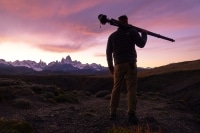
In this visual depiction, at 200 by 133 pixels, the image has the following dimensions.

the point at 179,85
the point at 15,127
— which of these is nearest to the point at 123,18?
the point at 15,127

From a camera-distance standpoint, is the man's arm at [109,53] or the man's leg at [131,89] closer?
the man's leg at [131,89]

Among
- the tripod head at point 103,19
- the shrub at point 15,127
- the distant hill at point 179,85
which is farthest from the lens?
the distant hill at point 179,85

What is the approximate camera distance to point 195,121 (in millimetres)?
16781

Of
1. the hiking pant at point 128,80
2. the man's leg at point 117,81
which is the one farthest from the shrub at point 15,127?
the hiking pant at point 128,80

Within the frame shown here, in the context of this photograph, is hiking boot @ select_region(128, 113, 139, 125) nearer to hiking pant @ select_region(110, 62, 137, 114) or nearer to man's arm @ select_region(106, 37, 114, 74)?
hiking pant @ select_region(110, 62, 137, 114)

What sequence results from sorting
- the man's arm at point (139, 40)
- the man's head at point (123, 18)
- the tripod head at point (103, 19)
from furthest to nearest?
1. the man's head at point (123, 18)
2. the man's arm at point (139, 40)
3. the tripod head at point (103, 19)

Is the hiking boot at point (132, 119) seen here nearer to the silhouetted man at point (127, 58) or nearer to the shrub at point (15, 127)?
the silhouetted man at point (127, 58)

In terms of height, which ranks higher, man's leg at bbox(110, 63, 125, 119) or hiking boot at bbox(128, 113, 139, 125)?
man's leg at bbox(110, 63, 125, 119)

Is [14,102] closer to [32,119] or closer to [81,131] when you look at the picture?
[32,119]

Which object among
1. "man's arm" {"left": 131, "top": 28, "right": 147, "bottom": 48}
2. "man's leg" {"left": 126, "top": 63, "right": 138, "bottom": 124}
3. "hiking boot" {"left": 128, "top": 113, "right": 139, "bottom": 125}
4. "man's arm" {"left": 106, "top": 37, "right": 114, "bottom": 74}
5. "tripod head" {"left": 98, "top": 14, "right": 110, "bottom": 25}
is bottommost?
"hiking boot" {"left": 128, "top": 113, "right": 139, "bottom": 125}

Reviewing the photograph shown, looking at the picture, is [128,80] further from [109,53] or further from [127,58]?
[109,53]

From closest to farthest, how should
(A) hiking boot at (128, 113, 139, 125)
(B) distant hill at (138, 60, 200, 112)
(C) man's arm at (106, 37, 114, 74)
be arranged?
(A) hiking boot at (128, 113, 139, 125), (C) man's arm at (106, 37, 114, 74), (B) distant hill at (138, 60, 200, 112)

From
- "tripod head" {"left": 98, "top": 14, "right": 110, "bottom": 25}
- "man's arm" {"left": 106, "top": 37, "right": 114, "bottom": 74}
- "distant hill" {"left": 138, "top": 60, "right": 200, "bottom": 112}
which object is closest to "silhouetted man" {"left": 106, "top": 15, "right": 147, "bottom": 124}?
"man's arm" {"left": 106, "top": 37, "right": 114, "bottom": 74}

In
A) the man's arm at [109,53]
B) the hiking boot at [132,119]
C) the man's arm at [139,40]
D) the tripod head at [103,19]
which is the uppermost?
the tripod head at [103,19]
